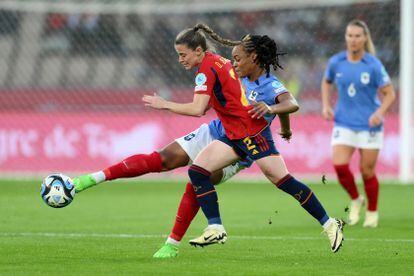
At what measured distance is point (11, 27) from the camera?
22.3 m

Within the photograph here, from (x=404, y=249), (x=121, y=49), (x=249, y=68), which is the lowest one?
(x=404, y=249)

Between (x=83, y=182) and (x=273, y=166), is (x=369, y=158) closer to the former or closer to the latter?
(x=273, y=166)

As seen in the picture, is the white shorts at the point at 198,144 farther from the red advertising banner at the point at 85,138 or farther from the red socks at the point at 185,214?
the red advertising banner at the point at 85,138

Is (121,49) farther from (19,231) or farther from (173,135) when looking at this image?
(19,231)

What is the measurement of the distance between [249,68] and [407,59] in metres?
10.6

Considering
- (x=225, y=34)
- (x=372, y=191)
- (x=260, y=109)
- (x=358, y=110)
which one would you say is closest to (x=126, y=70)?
(x=225, y=34)

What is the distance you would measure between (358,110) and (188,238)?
3.19 metres

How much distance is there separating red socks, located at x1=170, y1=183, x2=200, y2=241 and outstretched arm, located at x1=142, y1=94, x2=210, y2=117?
772 millimetres

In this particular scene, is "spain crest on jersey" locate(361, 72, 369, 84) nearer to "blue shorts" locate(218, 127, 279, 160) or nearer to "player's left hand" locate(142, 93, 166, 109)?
"blue shorts" locate(218, 127, 279, 160)

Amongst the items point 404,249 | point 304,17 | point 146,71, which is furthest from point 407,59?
point 404,249

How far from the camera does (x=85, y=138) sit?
19766mm

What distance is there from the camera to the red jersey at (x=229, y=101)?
8453 millimetres

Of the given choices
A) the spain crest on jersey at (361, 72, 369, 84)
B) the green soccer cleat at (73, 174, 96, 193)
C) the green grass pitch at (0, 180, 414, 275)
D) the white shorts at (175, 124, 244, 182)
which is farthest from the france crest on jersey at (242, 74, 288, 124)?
the spain crest on jersey at (361, 72, 369, 84)

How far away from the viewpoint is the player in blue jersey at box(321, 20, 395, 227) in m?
12.3
